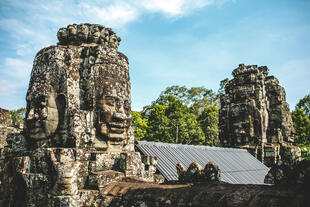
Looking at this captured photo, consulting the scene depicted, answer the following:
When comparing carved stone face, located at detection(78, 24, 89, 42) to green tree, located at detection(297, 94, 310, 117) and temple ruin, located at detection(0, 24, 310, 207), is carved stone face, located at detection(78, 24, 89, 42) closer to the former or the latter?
temple ruin, located at detection(0, 24, 310, 207)

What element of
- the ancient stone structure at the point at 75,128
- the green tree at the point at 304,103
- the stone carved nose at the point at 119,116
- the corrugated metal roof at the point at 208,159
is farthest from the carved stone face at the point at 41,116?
the green tree at the point at 304,103

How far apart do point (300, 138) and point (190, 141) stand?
10457 millimetres

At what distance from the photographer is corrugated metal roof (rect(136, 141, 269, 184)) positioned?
7.25 metres

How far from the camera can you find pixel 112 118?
4906mm

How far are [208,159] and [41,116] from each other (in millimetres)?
6198

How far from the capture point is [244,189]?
2.82 meters

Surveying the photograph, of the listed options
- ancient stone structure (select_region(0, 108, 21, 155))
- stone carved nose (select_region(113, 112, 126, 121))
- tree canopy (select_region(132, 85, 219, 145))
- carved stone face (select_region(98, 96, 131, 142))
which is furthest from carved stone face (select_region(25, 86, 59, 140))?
tree canopy (select_region(132, 85, 219, 145))

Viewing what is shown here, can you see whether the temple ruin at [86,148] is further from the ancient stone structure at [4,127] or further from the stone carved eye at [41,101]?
the ancient stone structure at [4,127]

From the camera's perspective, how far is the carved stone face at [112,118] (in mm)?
4875

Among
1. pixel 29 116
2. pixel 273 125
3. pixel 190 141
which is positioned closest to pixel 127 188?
pixel 29 116

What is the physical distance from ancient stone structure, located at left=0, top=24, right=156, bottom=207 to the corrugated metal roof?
1.72 meters

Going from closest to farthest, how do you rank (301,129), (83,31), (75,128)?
1. (75,128)
2. (83,31)
3. (301,129)

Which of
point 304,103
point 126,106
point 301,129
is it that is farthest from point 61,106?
point 304,103

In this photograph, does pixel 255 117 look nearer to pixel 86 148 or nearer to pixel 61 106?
pixel 86 148
